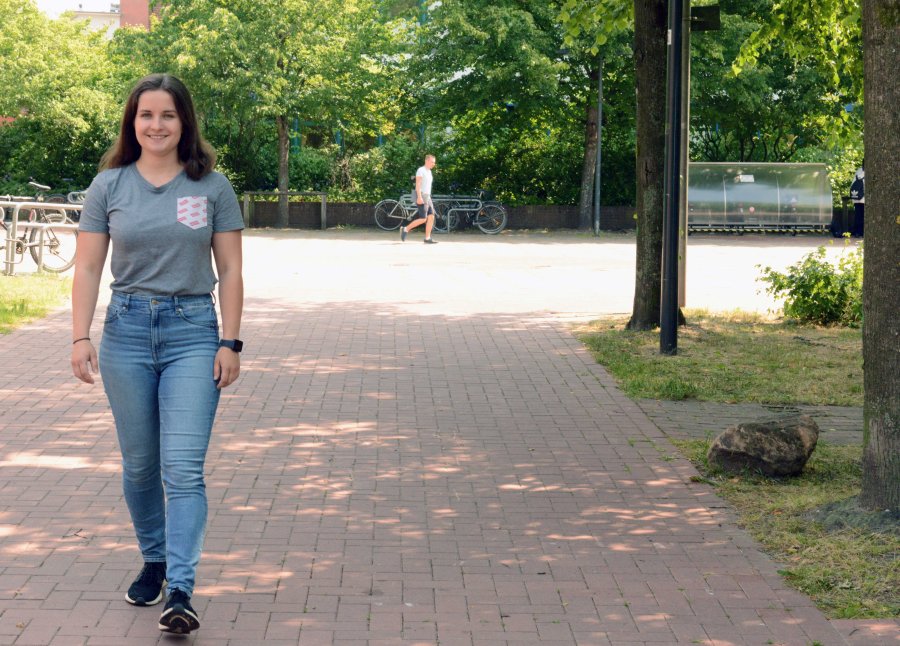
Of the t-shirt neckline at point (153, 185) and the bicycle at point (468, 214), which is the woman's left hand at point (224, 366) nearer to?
the t-shirt neckline at point (153, 185)

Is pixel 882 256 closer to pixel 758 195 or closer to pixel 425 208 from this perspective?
pixel 425 208

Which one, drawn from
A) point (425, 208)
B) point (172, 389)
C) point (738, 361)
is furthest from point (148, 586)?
point (425, 208)

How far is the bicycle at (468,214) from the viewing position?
29.3m

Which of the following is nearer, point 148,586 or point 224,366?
point 224,366

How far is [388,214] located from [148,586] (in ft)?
83.2

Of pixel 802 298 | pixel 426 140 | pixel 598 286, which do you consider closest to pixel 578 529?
pixel 802 298

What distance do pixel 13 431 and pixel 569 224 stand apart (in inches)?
952

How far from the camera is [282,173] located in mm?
30500

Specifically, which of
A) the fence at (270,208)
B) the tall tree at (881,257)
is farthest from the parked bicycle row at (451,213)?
the tall tree at (881,257)

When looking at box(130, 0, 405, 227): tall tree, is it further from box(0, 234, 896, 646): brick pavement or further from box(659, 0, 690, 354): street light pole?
box(0, 234, 896, 646): brick pavement

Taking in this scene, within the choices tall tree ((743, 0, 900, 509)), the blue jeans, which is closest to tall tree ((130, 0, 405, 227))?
tall tree ((743, 0, 900, 509))

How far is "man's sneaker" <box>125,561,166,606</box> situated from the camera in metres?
4.45

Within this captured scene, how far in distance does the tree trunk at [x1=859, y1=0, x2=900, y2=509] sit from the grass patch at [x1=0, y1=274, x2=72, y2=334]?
8289mm

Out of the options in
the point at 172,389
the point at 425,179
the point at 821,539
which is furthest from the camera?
the point at 425,179
